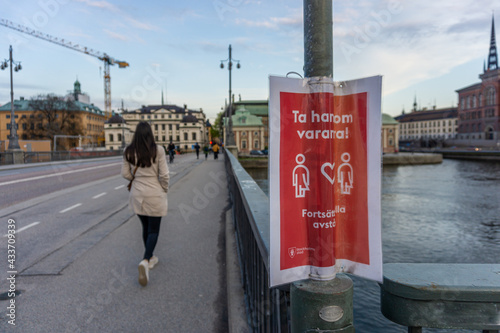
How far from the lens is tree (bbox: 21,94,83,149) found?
70.1 metres

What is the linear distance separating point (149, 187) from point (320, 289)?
3.26 metres

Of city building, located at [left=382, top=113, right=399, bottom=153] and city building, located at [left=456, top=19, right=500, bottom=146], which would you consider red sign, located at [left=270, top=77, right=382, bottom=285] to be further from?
city building, located at [left=456, top=19, right=500, bottom=146]

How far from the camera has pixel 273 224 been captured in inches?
65.4

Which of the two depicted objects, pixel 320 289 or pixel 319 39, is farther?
pixel 319 39

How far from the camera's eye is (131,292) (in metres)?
4.04

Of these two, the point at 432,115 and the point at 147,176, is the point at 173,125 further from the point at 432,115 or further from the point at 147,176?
the point at 147,176

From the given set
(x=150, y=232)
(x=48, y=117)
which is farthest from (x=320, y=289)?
(x=48, y=117)

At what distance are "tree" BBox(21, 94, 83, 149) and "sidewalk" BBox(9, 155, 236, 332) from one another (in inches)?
2795

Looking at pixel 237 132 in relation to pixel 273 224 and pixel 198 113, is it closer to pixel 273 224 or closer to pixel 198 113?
pixel 198 113

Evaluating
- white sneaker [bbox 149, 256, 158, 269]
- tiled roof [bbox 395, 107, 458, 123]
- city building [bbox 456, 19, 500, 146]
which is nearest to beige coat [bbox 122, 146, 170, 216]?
white sneaker [bbox 149, 256, 158, 269]

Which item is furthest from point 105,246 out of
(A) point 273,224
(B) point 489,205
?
(B) point 489,205

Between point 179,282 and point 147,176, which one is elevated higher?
point 147,176

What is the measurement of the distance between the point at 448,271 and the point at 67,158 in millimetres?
37015

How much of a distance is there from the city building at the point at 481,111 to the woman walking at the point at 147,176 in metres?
108
